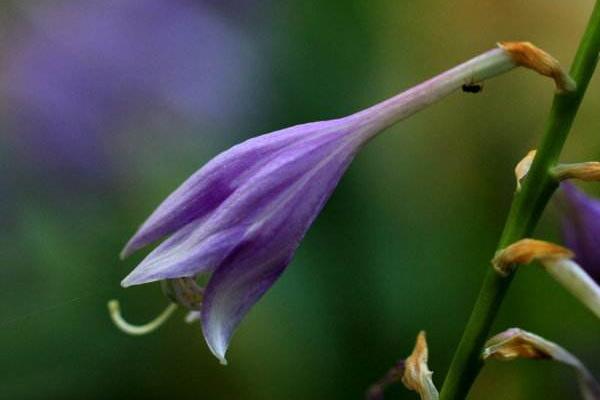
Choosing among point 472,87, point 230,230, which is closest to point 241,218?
point 230,230

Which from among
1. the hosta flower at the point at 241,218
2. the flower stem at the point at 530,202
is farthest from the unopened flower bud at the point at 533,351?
the hosta flower at the point at 241,218

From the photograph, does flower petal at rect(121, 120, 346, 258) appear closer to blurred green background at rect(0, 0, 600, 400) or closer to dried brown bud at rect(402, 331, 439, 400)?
dried brown bud at rect(402, 331, 439, 400)

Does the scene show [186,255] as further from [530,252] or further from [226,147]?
[226,147]

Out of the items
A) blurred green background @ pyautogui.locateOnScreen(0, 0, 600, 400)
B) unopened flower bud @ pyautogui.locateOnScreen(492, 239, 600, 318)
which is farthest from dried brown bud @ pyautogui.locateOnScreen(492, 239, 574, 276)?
blurred green background @ pyautogui.locateOnScreen(0, 0, 600, 400)

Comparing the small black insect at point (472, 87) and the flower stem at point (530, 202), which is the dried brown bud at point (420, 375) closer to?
the flower stem at point (530, 202)

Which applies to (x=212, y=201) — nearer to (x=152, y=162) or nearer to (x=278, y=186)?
(x=278, y=186)
